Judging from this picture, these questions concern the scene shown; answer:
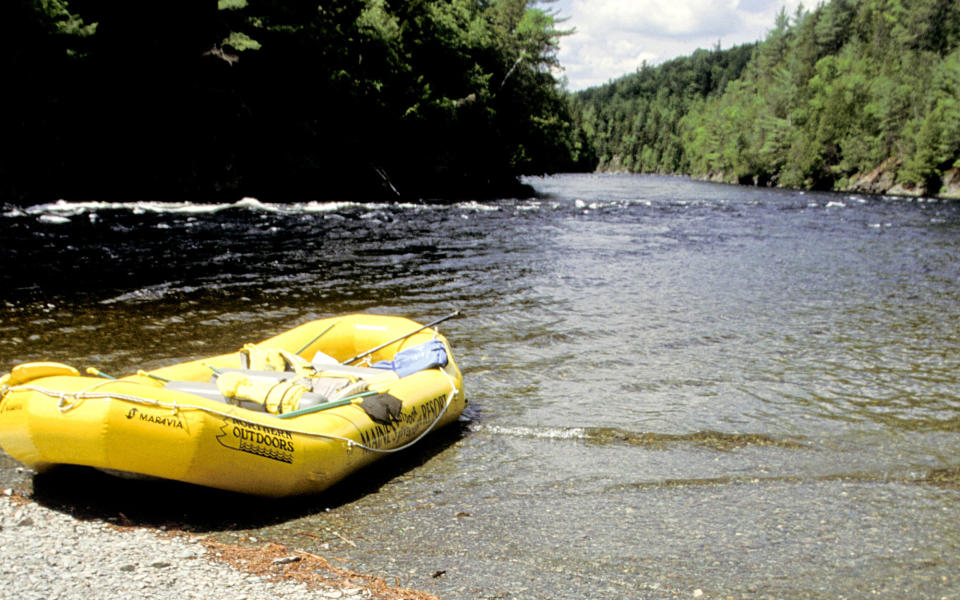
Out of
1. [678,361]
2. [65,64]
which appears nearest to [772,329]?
[678,361]

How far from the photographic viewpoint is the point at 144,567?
10.2ft

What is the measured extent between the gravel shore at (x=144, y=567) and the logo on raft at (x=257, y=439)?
56 centimetres

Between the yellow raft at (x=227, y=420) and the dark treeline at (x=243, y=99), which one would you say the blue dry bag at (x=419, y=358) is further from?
the dark treeline at (x=243, y=99)

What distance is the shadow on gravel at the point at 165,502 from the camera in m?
3.79

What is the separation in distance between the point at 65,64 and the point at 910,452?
2308 cm

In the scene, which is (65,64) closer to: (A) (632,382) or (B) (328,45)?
(B) (328,45)

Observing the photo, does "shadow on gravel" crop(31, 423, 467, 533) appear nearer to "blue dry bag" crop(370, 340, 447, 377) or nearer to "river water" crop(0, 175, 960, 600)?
→ "river water" crop(0, 175, 960, 600)

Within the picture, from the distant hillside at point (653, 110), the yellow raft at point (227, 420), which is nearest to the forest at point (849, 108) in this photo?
the distant hillside at point (653, 110)

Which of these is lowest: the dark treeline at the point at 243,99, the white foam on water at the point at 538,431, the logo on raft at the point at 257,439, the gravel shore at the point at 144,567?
the white foam on water at the point at 538,431

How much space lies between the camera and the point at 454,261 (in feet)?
45.5

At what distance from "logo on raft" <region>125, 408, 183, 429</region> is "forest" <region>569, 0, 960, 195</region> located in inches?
1894

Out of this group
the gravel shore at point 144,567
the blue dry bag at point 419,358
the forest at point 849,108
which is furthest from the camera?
the forest at point 849,108

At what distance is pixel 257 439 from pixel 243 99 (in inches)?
883

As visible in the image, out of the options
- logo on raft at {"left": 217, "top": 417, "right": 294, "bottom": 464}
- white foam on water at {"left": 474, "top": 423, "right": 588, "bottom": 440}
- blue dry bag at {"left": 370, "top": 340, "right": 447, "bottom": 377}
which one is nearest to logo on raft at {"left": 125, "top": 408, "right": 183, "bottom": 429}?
logo on raft at {"left": 217, "top": 417, "right": 294, "bottom": 464}
